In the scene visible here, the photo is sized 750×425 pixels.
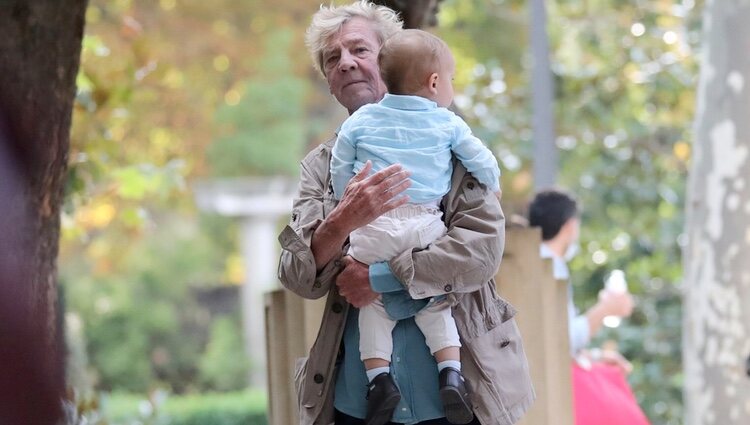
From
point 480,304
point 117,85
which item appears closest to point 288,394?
point 480,304

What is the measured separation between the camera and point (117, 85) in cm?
902

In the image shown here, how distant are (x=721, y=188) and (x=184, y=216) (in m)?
24.2

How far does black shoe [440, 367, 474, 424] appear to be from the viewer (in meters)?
3.53

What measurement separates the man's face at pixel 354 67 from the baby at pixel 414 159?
1.31 ft

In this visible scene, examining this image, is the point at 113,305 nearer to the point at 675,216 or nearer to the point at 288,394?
the point at 675,216

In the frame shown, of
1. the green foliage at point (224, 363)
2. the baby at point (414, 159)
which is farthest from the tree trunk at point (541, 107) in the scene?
the green foliage at point (224, 363)

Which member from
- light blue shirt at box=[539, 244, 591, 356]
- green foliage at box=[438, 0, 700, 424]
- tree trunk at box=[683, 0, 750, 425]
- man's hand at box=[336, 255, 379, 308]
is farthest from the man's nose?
green foliage at box=[438, 0, 700, 424]

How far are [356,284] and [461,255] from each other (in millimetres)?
292

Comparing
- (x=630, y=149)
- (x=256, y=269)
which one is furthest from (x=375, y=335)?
(x=256, y=269)

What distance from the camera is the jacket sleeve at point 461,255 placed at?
11.6 feet

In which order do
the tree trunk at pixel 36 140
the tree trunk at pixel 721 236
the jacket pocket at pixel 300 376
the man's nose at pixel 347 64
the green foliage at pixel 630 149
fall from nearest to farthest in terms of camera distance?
the jacket pocket at pixel 300 376, the man's nose at pixel 347 64, the tree trunk at pixel 36 140, the tree trunk at pixel 721 236, the green foliage at pixel 630 149

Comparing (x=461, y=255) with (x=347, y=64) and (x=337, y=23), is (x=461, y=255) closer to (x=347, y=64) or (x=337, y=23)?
(x=347, y=64)

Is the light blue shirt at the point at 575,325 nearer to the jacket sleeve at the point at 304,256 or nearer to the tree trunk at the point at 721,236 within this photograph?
the jacket sleeve at the point at 304,256

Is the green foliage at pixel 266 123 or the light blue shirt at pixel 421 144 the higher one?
the light blue shirt at pixel 421 144
